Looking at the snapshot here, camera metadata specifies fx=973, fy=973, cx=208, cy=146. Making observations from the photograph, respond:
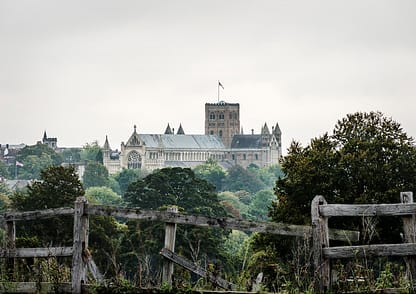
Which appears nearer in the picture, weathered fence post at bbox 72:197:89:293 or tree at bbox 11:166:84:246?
weathered fence post at bbox 72:197:89:293

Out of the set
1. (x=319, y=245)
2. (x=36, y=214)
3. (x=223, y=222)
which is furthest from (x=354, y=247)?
(x=36, y=214)

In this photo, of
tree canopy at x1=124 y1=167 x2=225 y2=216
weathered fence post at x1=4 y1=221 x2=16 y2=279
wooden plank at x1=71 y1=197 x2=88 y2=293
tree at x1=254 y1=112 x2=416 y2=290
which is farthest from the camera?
tree canopy at x1=124 y1=167 x2=225 y2=216

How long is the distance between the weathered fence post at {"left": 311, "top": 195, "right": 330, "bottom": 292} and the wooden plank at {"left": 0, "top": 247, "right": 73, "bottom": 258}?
292 centimetres

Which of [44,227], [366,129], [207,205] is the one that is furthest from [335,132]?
[207,205]

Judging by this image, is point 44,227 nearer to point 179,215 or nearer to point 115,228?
point 115,228

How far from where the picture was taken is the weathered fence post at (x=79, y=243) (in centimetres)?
1100

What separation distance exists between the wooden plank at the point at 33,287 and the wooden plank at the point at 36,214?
0.93 m

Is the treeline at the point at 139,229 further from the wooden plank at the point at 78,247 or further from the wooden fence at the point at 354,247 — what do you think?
the wooden fence at the point at 354,247

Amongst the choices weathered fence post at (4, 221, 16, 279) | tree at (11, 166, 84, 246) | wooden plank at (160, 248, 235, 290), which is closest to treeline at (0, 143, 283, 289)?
tree at (11, 166, 84, 246)

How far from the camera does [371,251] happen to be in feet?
33.7

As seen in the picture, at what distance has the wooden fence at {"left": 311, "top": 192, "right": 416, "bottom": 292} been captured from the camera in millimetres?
10156

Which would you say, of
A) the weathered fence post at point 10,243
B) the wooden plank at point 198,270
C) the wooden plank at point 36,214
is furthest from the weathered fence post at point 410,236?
the weathered fence post at point 10,243

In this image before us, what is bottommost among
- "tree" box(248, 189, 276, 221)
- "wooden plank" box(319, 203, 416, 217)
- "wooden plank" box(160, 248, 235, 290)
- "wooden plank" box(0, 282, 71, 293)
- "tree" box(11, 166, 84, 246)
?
"wooden plank" box(0, 282, 71, 293)

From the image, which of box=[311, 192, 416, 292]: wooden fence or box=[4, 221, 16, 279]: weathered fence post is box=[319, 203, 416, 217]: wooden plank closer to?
box=[311, 192, 416, 292]: wooden fence
